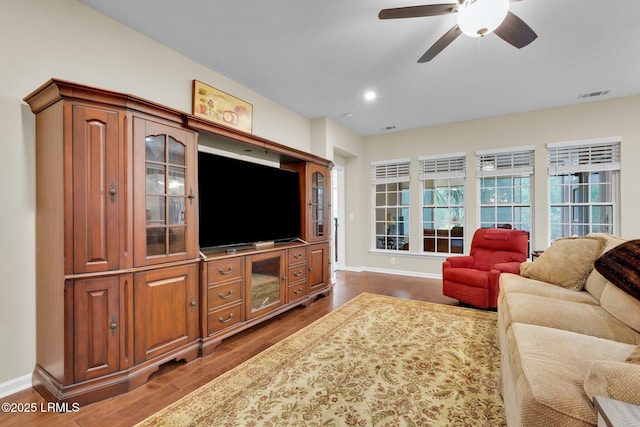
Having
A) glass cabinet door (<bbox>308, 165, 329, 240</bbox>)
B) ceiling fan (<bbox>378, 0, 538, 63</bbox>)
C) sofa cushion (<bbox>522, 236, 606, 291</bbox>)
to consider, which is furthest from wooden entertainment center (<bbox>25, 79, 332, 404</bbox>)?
sofa cushion (<bbox>522, 236, 606, 291</bbox>)

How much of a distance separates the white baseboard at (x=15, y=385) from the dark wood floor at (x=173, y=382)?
1.3 inches

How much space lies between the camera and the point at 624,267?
1.81m

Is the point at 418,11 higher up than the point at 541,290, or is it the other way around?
the point at 418,11

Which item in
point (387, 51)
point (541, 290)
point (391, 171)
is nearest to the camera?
point (541, 290)

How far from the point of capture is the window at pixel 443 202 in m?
5.30

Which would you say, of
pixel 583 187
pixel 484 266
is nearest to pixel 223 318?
pixel 484 266

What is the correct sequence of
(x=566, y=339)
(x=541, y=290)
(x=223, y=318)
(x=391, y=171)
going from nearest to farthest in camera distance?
(x=566, y=339)
(x=541, y=290)
(x=223, y=318)
(x=391, y=171)

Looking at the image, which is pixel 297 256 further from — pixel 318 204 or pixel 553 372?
pixel 553 372

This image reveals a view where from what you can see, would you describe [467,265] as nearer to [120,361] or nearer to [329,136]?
[329,136]

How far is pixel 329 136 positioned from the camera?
16.2 ft

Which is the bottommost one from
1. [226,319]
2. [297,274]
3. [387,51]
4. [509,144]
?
[226,319]

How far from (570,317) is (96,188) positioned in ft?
10.3

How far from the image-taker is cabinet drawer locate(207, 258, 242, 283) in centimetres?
254

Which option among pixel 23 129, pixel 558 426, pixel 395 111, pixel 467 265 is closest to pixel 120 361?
pixel 23 129
